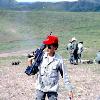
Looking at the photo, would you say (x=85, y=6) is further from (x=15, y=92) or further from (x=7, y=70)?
(x=15, y=92)

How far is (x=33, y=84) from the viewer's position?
19547 millimetres

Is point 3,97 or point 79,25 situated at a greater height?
point 3,97

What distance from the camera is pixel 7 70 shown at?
25.7m

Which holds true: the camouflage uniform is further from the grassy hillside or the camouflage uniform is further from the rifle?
the grassy hillside

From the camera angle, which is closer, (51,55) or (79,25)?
(51,55)

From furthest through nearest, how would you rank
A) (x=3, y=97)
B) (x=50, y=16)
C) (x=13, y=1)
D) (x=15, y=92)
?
(x=13, y=1) < (x=50, y=16) < (x=15, y=92) < (x=3, y=97)

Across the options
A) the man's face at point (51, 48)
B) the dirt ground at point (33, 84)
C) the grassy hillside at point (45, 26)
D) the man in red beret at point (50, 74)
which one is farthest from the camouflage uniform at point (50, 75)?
the grassy hillside at point (45, 26)

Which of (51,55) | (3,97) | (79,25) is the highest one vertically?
(51,55)

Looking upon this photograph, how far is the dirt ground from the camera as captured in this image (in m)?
16.6

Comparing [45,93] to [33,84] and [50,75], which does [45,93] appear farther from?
[33,84]

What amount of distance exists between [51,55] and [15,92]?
740cm

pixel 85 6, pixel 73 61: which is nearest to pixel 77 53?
pixel 73 61

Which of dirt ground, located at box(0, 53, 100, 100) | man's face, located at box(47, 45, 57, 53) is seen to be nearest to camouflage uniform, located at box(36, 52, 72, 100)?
man's face, located at box(47, 45, 57, 53)

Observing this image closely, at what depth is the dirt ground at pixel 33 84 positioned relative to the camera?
54.5 feet
